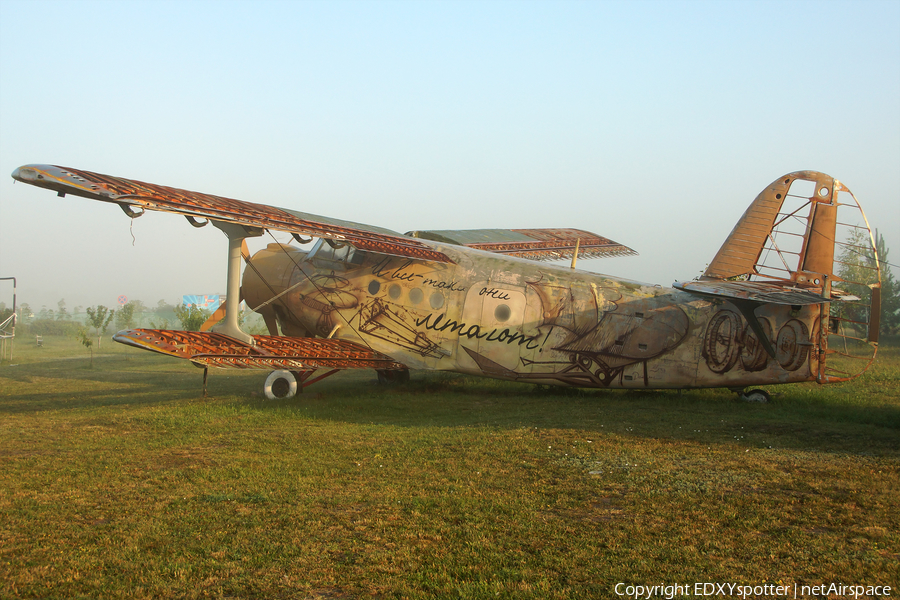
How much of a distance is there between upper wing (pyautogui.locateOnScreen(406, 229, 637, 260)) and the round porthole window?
5568 millimetres

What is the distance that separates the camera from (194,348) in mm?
13500

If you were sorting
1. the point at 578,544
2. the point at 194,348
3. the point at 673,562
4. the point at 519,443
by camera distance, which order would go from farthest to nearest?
the point at 194,348 < the point at 519,443 < the point at 578,544 < the point at 673,562

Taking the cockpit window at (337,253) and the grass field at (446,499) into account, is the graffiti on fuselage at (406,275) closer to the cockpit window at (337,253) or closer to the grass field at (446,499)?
the cockpit window at (337,253)

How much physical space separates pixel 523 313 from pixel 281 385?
635 centimetres

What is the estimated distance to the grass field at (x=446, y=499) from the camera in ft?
17.1

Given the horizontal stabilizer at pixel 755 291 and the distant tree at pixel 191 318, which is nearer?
the horizontal stabilizer at pixel 755 291

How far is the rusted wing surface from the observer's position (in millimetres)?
13266

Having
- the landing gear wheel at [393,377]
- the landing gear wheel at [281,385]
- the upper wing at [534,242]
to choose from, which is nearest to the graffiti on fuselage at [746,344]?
the upper wing at [534,242]

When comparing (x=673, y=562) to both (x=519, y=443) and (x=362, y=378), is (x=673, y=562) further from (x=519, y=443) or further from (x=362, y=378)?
(x=362, y=378)

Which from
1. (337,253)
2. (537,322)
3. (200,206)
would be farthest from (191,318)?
(537,322)

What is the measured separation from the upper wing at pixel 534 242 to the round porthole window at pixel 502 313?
18.3 ft

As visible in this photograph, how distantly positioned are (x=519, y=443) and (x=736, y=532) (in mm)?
4462

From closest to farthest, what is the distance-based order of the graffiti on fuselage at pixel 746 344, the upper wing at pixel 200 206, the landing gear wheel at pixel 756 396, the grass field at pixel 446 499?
the grass field at pixel 446 499 → the upper wing at pixel 200 206 → the graffiti on fuselage at pixel 746 344 → the landing gear wheel at pixel 756 396

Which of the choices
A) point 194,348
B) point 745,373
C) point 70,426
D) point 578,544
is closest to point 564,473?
point 578,544
